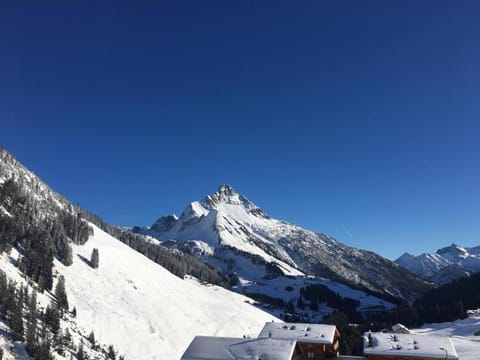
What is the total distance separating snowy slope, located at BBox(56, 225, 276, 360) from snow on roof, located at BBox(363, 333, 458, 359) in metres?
68.9

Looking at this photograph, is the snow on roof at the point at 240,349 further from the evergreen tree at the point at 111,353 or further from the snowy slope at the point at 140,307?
the snowy slope at the point at 140,307

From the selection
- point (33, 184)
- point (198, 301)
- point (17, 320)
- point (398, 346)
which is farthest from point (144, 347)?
point (33, 184)

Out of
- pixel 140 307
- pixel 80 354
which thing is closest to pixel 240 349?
pixel 80 354

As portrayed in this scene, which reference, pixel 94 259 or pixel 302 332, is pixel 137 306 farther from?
pixel 302 332

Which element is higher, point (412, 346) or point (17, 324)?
point (17, 324)

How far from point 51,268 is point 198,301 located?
72.1 m

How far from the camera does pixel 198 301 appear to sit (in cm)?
17025

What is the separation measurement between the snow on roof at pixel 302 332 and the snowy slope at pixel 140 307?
5225cm

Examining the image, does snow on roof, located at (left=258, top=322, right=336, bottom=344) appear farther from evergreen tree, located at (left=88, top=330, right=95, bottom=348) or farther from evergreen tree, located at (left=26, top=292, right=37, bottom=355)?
evergreen tree, located at (left=88, top=330, right=95, bottom=348)

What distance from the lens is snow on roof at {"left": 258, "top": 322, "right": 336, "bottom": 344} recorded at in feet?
206

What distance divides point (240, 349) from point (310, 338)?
15.3m

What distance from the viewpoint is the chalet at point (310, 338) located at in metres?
62.1

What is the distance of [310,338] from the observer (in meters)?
63.1

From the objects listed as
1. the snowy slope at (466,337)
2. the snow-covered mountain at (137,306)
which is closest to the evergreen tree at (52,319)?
the snow-covered mountain at (137,306)
